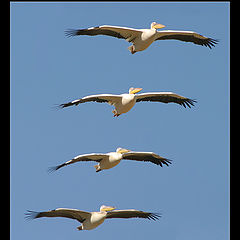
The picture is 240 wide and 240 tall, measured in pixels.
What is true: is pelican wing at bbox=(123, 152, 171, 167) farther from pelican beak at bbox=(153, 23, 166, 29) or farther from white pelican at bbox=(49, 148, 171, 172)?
pelican beak at bbox=(153, 23, 166, 29)

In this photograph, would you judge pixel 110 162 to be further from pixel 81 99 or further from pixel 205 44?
pixel 205 44

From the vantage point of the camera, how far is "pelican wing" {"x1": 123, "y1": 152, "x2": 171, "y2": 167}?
2440cm

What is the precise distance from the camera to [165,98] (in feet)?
81.6

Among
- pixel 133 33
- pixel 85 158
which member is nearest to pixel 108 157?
pixel 85 158

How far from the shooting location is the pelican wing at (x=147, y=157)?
24.4m

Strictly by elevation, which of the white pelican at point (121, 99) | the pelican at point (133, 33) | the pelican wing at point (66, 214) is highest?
the pelican at point (133, 33)

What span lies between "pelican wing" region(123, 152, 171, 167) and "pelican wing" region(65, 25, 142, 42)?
386 cm

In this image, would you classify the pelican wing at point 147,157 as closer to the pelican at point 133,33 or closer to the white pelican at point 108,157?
the white pelican at point 108,157

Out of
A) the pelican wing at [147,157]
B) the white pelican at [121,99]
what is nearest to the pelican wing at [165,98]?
the white pelican at [121,99]

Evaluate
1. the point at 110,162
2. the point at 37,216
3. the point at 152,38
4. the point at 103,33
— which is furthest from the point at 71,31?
the point at 37,216

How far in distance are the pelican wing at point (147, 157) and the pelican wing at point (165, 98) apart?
189cm

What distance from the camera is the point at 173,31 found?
24266 mm

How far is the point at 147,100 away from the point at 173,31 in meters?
2.53

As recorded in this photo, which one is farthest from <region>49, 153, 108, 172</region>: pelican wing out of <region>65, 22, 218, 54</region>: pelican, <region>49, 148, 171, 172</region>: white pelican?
<region>65, 22, 218, 54</region>: pelican
